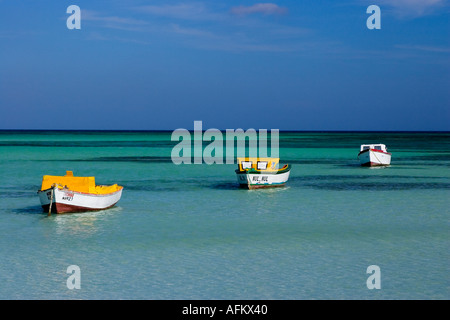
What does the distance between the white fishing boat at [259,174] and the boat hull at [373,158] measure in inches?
812

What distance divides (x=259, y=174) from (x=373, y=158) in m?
23.6

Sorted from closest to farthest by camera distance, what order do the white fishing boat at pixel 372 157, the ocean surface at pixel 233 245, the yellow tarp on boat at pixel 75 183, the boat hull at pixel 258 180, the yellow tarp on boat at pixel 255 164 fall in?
1. the ocean surface at pixel 233 245
2. the yellow tarp on boat at pixel 75 183
3. the boat hull at pixel 258 180
4. the yellow tarp on boat at pixel 255 164
5. the white fishing boat at pixel 372 157

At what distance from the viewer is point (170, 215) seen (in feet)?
88.9

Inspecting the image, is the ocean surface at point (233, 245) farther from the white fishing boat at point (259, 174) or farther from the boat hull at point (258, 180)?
the white fishing boat at point (259, 174)

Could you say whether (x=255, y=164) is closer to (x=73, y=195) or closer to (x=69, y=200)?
(x=73, y=195)

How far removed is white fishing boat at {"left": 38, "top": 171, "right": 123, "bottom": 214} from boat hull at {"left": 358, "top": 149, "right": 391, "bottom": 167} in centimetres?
3459

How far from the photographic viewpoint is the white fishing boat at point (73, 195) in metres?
26.1

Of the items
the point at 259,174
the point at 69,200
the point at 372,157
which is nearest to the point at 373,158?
the point at 372,157

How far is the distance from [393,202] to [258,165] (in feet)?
32.1

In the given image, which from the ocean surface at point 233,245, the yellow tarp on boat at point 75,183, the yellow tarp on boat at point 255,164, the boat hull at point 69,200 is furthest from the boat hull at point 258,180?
the boat hull at point 69,200
